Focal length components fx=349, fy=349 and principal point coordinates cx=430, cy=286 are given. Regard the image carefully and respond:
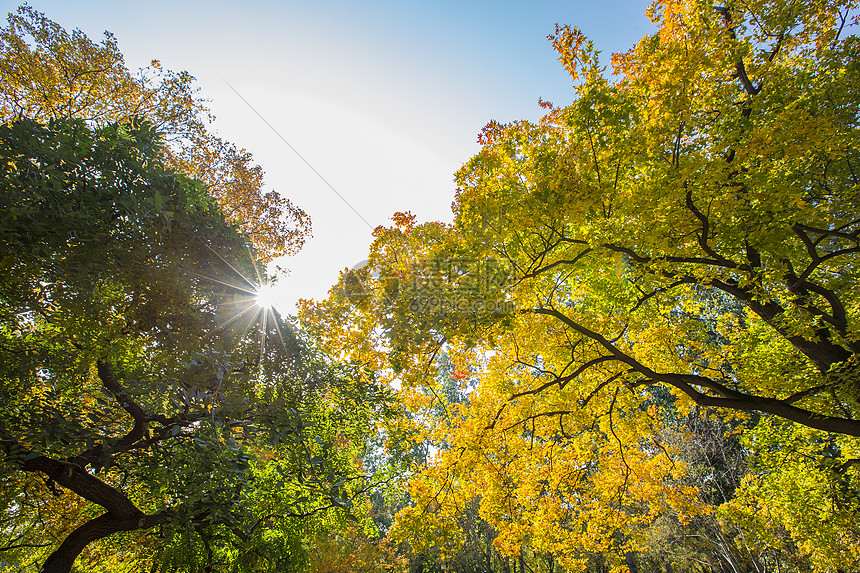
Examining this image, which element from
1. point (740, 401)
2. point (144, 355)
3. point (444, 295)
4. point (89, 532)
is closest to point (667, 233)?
point (740, 401)

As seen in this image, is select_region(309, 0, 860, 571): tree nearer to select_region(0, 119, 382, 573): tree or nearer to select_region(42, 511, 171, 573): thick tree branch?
select_region(0, 119, 382, 573): tree

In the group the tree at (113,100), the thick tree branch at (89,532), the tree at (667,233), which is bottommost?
the thick tree branch at (89,532)

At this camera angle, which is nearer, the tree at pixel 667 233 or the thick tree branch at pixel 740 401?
the tree at pixel 667 233

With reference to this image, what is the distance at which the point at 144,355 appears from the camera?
5.75m

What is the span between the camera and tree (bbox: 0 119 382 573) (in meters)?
4.13

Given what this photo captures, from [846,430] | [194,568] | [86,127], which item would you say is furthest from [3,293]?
[846,430]

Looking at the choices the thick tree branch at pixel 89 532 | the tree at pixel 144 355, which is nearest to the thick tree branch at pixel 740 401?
the tree at pixel 144 355

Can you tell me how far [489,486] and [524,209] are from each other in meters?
5.89

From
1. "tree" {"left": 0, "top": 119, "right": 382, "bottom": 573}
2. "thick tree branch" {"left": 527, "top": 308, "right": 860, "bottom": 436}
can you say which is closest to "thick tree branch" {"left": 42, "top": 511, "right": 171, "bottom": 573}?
"tree" {"left": 0, "top": 119, "right": 382, "bottom": 573}

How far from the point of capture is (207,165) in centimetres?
854

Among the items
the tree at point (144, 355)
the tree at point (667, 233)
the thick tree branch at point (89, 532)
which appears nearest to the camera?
the tree at point (144, 355)

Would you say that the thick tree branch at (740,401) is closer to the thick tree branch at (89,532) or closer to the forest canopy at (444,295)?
the forest canopy at (444,295)

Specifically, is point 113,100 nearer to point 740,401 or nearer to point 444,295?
point 444,295

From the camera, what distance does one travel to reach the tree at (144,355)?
13.5 feet
